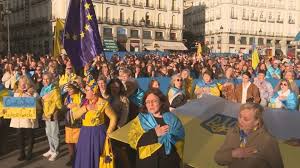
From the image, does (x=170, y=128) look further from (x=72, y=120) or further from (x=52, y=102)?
(x=52, y=102)

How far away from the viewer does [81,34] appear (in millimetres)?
9594

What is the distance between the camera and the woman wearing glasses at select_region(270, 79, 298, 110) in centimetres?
862

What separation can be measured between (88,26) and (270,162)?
272 inches

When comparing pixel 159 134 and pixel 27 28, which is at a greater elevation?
pixel 27 28

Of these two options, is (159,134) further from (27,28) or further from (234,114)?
(27,28)

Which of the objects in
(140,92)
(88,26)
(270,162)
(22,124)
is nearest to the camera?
(270,162)

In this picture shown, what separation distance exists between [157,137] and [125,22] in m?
61.6

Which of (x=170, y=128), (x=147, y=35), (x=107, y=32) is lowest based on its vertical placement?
(x=170, y=128)

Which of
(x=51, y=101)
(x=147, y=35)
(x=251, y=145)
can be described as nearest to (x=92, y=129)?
(x=51, y=101)

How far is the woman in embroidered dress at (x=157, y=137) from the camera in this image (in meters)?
4.33

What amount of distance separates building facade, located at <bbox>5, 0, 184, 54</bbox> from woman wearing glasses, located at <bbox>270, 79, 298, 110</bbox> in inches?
2100

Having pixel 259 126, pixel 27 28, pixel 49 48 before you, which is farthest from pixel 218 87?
pixel 27 28

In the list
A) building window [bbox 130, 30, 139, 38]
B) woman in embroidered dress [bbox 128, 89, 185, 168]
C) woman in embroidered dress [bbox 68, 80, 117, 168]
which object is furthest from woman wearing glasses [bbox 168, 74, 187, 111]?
building window [bbox 130, 30, 139, 38]

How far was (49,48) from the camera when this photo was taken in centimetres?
6644
